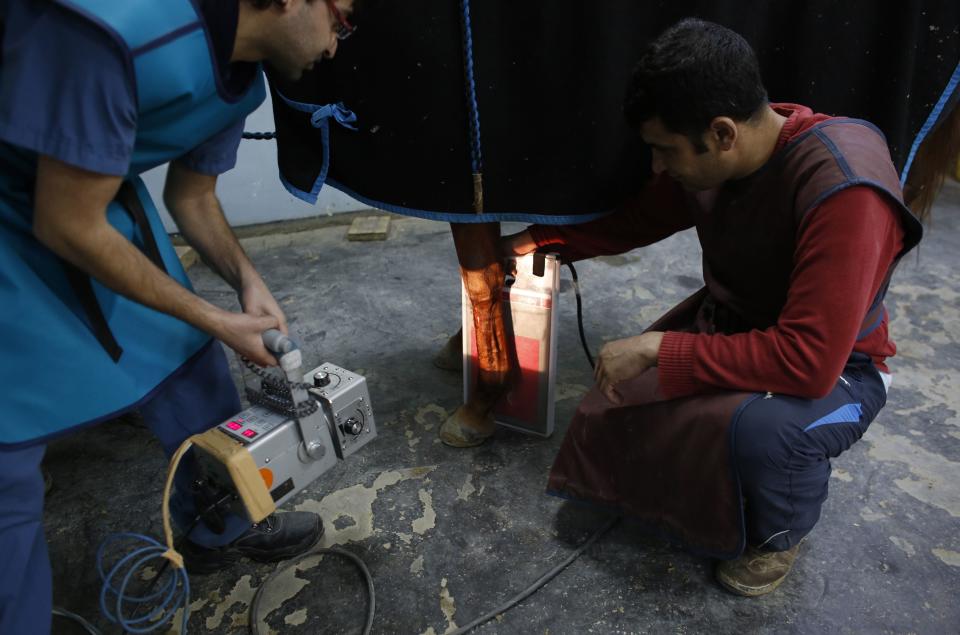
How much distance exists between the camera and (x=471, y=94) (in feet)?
4.01

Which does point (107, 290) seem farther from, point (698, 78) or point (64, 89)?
point (698, 78)

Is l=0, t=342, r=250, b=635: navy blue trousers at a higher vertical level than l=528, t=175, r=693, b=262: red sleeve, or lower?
lower

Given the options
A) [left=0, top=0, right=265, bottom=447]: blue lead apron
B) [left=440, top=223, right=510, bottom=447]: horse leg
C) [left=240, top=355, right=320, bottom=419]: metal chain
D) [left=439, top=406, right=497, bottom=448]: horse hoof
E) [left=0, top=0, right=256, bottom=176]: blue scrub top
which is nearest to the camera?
[left=0, top=0, right=256, bottom=176]: blue scrub top

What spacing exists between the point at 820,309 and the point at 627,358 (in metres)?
0.35

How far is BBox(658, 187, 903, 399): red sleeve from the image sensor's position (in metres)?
0.96

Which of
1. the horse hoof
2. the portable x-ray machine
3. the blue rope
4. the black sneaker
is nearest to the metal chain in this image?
the portable x-ray machine

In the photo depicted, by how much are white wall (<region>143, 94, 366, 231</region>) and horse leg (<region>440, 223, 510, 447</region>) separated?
1.84 m

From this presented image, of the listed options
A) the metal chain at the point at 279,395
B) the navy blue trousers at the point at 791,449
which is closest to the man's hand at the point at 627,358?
the navy blue trousers at the point at 791,449

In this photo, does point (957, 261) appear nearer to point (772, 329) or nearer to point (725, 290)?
point (725, 290)

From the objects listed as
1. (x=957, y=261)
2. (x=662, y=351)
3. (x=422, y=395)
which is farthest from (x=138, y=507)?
(x=957, y=261)

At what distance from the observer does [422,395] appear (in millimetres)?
1926

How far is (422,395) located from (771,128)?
4.04 feet

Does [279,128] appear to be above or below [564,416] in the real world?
above

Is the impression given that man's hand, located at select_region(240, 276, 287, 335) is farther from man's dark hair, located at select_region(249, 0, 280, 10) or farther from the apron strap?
man's dark hair, located at select_region(249, 0, 280, 10)
